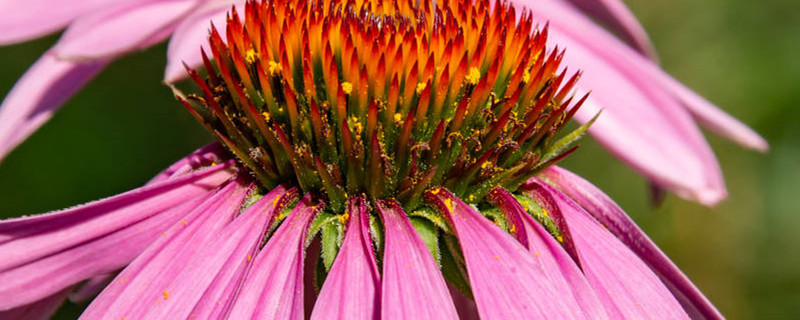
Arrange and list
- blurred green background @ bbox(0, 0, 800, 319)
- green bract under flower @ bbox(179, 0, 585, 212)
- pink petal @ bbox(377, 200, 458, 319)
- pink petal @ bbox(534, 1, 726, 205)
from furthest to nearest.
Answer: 1. blurred green background @ bbox(0, 0, 800, 319)
2. pink petal @ bbox(534, 1, 726, 205)
3. green bract under flower @ bbox(179, 0, 585, 212)
4. pink petal @ bbox(377, 200, 458, 319)

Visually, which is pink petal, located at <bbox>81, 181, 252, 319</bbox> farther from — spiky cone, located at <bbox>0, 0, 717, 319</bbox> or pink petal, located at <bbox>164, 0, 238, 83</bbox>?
pink petal, located at <bbox>164, 0, 238, 83</bbox>

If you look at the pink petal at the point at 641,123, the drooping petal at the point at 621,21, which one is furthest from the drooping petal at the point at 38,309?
the drooping petal at the point at 621,21

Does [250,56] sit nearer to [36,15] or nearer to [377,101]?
[377,101]

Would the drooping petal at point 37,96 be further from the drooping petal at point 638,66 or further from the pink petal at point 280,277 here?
the drooping petal at point 638,66

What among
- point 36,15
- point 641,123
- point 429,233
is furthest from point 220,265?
point 641,123

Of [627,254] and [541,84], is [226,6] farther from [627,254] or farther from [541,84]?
[627,254]

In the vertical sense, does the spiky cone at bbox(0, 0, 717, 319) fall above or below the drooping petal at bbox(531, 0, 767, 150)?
below

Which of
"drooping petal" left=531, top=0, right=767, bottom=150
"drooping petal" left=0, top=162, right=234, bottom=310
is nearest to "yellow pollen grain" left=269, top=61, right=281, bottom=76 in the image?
"drooping petal" left=0, top=162, right=234, bottom=310
